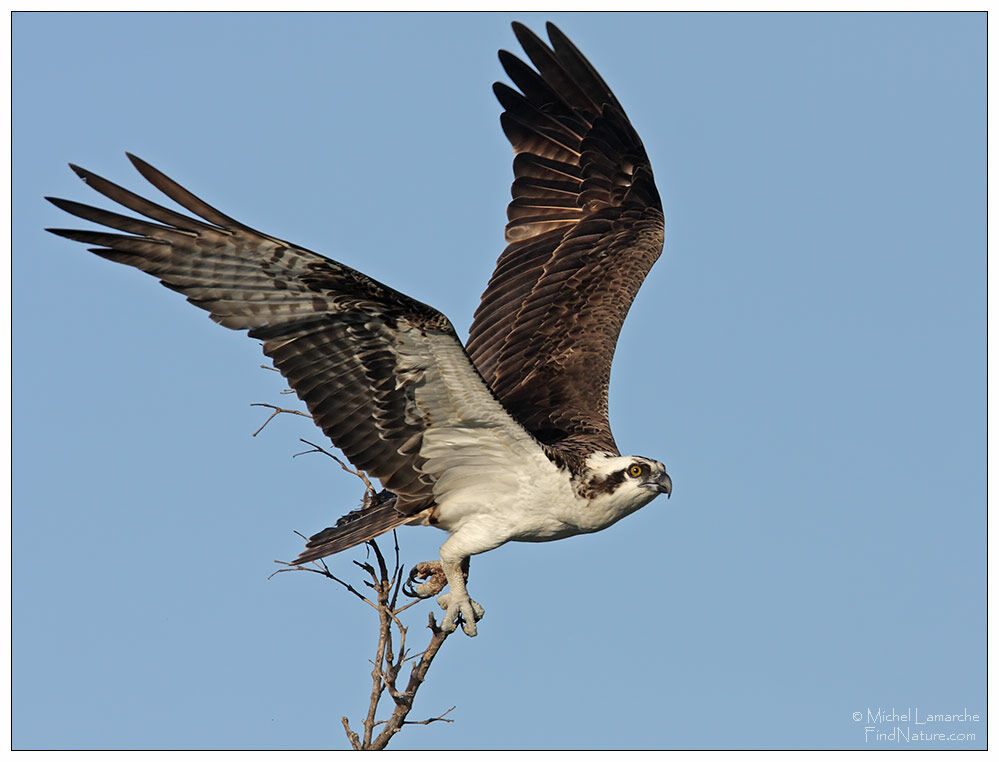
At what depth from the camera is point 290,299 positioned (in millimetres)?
7180

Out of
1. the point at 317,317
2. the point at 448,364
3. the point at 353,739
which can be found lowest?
the point at 353,739

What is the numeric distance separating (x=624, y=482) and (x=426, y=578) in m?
1.50

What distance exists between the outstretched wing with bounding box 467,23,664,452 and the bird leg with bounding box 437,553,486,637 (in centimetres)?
152

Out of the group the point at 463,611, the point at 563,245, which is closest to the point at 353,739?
the point at 463,611

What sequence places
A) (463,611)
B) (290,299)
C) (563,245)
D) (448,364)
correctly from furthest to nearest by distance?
1. (563,245)
2. (463,611)
3. (448,364)
4. (290,299)

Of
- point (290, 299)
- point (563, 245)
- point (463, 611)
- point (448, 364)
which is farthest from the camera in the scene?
→ point (563, 245)

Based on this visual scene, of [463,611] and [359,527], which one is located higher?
[359,527]

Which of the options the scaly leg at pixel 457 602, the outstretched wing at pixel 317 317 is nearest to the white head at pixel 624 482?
the outstretched wing at pixel 317 317

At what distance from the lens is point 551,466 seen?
801 centimetres

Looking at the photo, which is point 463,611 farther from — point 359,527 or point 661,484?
point 661,484

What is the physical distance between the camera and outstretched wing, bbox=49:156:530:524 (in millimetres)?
6906

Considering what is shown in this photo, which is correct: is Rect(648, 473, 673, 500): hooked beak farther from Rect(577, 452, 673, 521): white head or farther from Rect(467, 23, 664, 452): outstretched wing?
Rect(467, 23, 664, 452): outstretched wing
